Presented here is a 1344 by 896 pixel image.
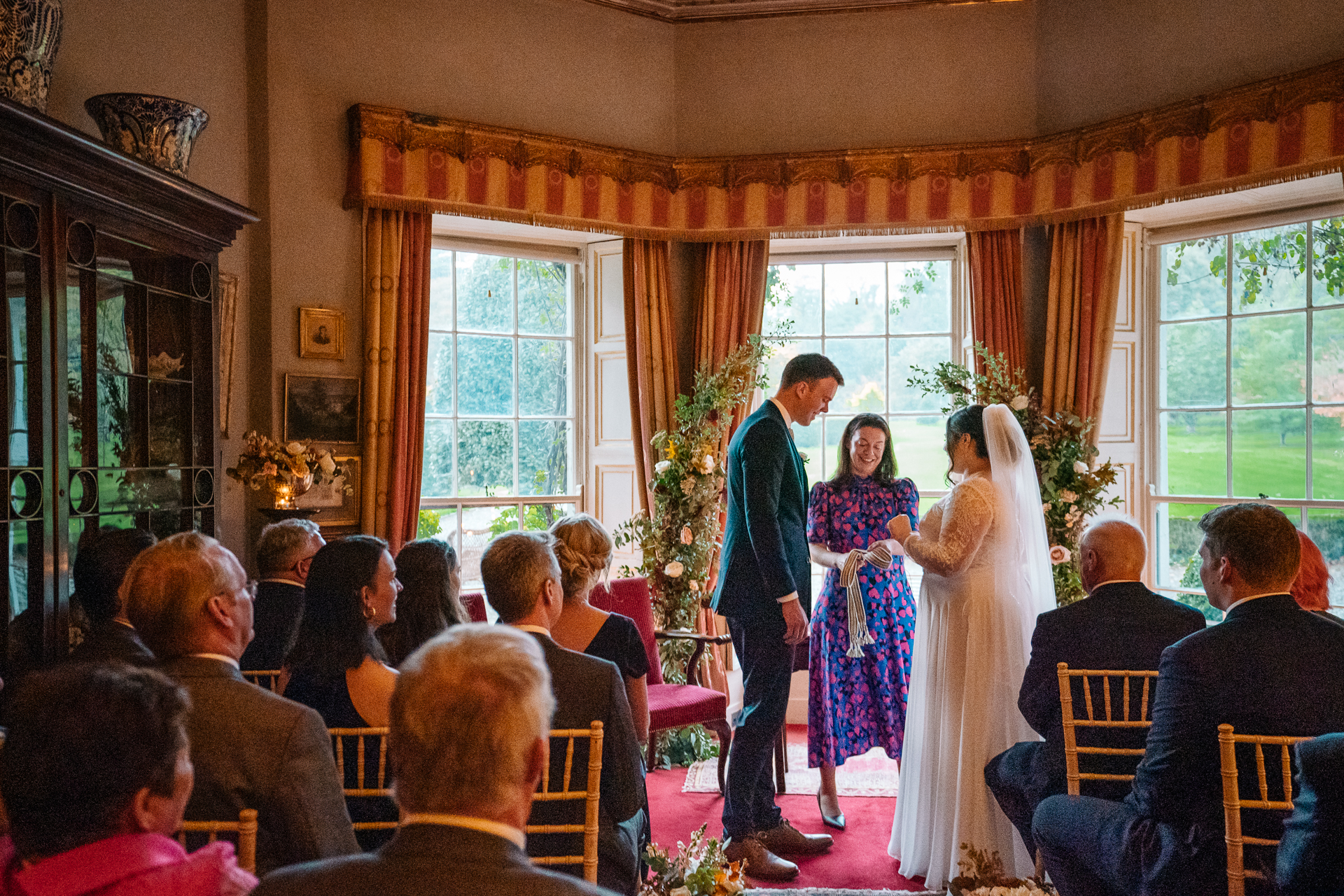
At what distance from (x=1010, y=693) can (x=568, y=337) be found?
3.50m

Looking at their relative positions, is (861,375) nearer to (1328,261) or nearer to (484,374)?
Result: (484,374)

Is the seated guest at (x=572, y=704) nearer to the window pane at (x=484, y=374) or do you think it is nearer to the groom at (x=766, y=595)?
the groom at (x=766, y=595)

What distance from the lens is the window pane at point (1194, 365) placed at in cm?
552

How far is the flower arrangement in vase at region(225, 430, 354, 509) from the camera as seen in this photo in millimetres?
4352

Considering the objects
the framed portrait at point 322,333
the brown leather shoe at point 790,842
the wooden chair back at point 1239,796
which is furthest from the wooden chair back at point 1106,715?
the framed portrait at point 322,333

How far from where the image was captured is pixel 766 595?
3891 millimetres

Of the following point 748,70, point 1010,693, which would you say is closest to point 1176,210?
point 748,70

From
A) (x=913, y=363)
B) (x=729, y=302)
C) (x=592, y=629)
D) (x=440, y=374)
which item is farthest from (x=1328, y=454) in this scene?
(x=440, y=374)

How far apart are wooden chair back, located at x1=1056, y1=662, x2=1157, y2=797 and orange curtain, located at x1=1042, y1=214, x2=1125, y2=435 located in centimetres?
278

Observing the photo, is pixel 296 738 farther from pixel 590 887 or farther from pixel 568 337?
pixel 568 337

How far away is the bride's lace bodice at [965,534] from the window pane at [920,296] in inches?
102

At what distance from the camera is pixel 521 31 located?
556 centimetres

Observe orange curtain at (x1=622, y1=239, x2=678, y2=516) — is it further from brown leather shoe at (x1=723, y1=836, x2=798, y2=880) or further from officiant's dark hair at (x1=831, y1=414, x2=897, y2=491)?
brown leather shoe at (x1=723, y1=836, x2=798, y2=880)

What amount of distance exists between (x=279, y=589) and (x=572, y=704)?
4.74 ft
